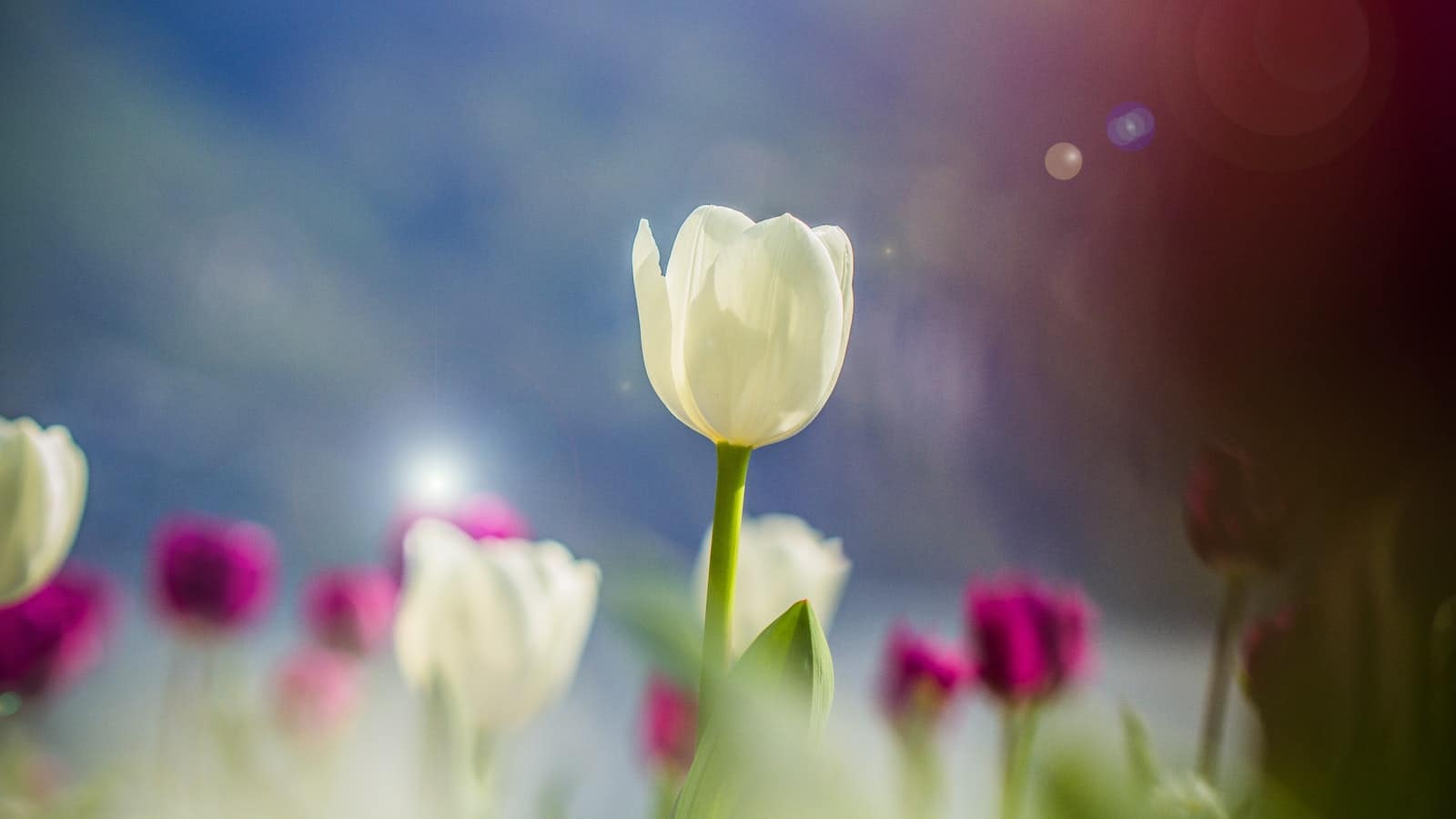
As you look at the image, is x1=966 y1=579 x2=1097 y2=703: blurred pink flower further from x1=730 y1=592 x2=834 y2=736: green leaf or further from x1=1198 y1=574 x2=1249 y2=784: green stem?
x1=730 y1=592 x2=834 y2=736: green leaf

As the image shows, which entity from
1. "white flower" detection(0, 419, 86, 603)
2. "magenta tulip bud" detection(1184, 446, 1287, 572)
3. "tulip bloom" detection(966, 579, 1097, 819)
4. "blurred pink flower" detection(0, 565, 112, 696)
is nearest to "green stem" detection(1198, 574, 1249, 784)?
"magenta tulip bud" detection(1184, 446, 1287, 572)

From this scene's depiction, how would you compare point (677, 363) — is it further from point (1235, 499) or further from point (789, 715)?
point (1235, 499)

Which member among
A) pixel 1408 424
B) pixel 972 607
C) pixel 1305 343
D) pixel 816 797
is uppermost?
pixel 1305 343

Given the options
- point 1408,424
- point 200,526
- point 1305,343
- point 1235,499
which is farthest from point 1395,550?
point 1305,343

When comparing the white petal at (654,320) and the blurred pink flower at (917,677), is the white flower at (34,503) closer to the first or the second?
the white petal at (654,320)

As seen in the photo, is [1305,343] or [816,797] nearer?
[816,797]

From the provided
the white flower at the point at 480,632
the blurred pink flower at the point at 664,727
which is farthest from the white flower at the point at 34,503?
the blurred pink flower at the point at 664,727
